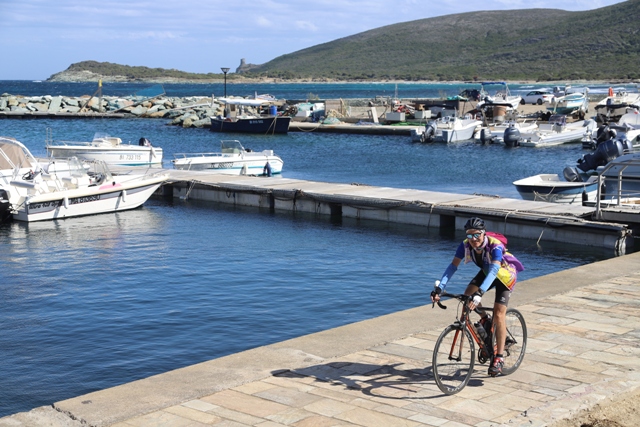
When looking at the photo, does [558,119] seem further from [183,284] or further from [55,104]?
[55,104]

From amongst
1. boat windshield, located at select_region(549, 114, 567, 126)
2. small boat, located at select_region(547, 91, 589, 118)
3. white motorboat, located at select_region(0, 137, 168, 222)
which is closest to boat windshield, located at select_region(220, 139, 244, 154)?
white motorboat, located at select_region(0, 137, 168, 222)

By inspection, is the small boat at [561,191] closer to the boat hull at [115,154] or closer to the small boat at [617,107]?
the boat hull at [115,154]

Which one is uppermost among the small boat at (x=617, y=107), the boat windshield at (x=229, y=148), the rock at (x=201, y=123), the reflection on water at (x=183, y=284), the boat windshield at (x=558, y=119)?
the small boat at (x=617, y=107)

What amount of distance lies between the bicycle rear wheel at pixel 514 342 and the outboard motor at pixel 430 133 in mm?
51257

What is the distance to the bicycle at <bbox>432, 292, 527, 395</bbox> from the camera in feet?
30.2

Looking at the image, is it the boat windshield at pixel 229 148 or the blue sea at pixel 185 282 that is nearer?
the blue sea at pixel 185 282

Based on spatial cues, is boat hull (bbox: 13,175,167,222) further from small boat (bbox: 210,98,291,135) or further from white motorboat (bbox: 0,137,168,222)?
small boat (bbox: 210,98,291,135)

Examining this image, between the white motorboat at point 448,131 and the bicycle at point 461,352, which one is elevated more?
the white motorboat at point 448,131

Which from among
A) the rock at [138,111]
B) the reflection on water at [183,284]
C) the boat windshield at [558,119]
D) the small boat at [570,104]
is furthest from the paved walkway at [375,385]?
the rock at [138,111]

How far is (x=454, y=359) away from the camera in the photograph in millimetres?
9398

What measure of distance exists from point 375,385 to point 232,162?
28969 millimetres

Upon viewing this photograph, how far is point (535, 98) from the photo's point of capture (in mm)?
93812

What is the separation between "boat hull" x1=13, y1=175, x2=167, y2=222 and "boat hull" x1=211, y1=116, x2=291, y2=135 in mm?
36481

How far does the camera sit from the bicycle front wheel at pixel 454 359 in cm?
920
